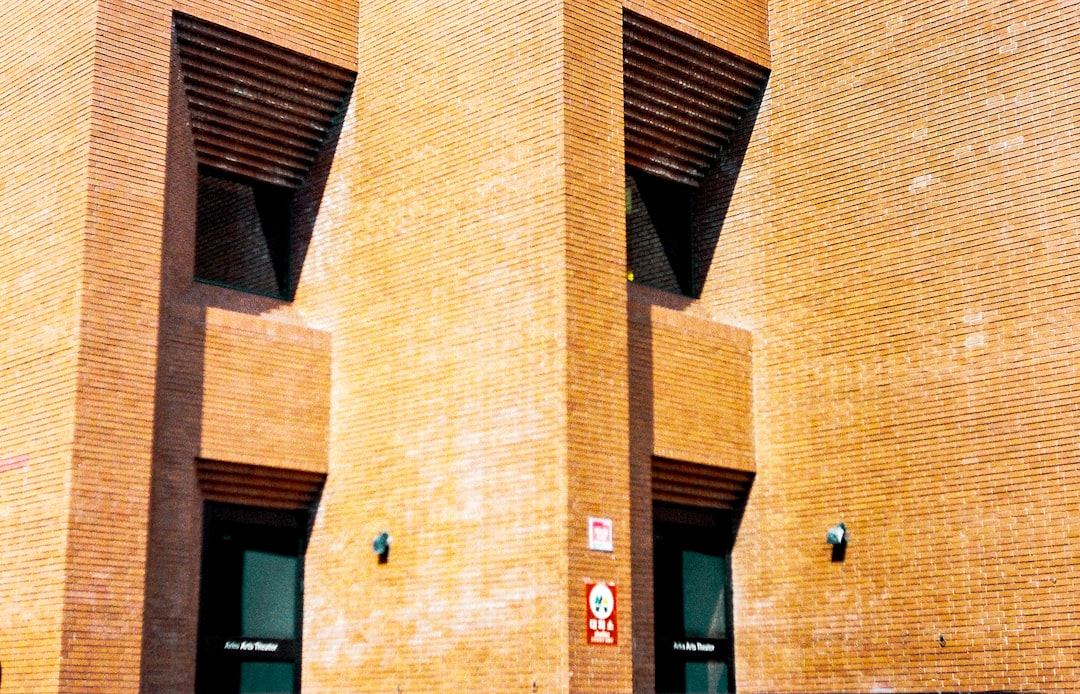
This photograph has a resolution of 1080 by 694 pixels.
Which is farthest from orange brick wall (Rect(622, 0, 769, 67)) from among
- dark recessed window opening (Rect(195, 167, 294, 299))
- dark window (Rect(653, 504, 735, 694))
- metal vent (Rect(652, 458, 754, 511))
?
dark window (Rect(653, 504, 735, 694))

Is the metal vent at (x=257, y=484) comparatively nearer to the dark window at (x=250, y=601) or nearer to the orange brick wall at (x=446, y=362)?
the dark window at (x=250, y=601)

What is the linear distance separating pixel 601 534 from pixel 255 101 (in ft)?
21.4

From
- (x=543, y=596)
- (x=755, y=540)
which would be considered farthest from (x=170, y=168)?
(x=755, y=540)

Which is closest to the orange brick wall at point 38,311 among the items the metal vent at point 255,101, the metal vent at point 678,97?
the metal vent at point 255,101

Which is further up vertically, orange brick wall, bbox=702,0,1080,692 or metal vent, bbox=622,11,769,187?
metal vent, bbox=622,11,769,187

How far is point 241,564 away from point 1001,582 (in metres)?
7.93

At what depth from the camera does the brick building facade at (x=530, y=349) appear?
47.4 feet

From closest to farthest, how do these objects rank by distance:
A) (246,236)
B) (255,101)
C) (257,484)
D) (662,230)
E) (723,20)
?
(257,484), (255,101), (723,20), (246,236), (662,230)

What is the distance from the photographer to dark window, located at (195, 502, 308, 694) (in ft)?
51.8

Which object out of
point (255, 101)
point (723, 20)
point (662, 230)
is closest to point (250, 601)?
point (255, 101)

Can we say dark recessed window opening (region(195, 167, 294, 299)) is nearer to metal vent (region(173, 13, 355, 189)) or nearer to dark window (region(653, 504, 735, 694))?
metal vent (region(173, 13, 355, 189))

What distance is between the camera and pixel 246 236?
1781 cm

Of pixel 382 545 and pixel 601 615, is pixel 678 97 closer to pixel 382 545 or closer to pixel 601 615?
pixel 382 545

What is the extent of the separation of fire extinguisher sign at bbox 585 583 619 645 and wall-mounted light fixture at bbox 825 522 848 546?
2775mm
